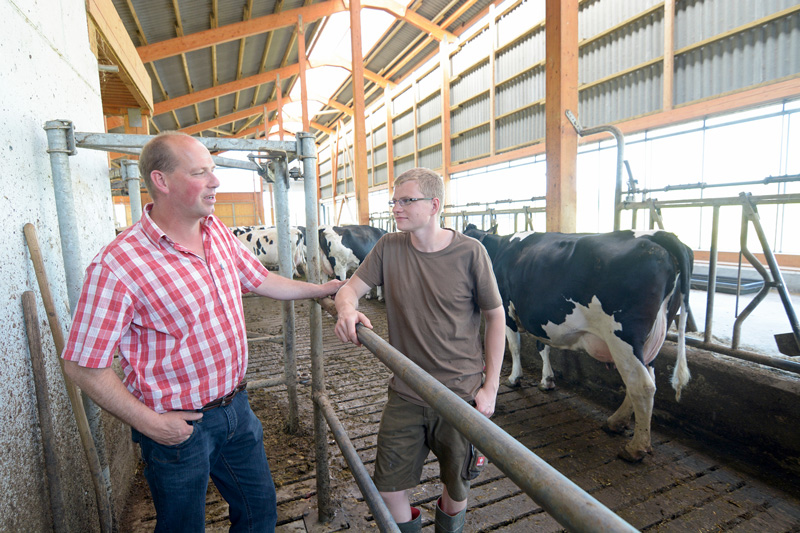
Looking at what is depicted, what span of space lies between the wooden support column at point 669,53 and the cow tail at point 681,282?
24.7ft

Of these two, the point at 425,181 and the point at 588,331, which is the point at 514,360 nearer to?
the point at 588,331

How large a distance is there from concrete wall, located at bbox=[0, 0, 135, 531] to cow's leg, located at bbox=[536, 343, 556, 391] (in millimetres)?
3451

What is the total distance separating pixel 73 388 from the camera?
1848mm

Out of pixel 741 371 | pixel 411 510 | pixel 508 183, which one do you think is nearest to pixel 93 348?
pixel 411 510

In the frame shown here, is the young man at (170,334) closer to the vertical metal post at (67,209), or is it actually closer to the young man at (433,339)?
the young man at (433,339)

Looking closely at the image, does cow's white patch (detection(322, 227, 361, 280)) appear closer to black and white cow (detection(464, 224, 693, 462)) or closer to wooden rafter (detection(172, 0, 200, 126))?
black and white cow (detection(464, 224, 693, 462))

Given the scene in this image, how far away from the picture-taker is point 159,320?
51.7 inches

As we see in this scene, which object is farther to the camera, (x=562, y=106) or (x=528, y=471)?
(x=562, y=106)

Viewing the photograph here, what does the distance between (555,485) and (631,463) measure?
2.78 metres

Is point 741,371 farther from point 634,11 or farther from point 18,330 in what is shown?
point 634,11

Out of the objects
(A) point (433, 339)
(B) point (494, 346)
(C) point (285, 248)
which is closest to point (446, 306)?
(A) point (433, 339)

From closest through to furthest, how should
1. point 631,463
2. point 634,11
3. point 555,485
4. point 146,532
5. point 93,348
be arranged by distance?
point 555,485 < point 93,348 < point 146,532 < point 631,463 < point 634,11

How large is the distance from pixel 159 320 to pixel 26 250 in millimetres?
907

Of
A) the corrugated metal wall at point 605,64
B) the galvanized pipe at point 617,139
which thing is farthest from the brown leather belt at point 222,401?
the corrugated metal wall at point 605,64
